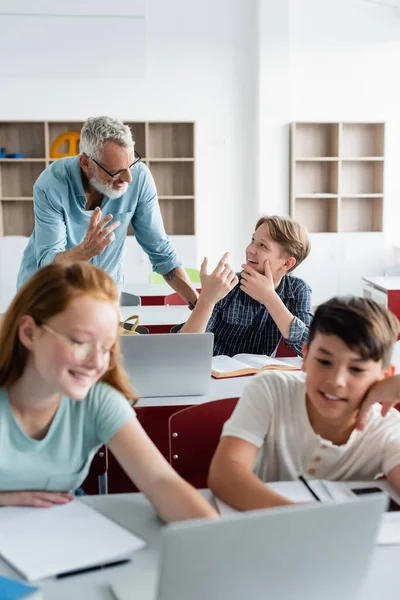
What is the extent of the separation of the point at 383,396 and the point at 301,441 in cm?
21

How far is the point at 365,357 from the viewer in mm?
1561

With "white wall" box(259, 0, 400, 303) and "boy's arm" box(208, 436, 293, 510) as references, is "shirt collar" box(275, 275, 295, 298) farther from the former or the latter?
"white wall" box(259, 0, 400, 303)

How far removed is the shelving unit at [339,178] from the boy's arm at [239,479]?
6.17 m

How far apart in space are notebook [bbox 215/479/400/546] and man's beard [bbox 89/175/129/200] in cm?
173

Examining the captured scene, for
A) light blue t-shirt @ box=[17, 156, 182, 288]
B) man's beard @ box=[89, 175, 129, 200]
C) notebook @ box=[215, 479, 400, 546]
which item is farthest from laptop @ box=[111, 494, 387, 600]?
man's beard @ box=[89, 175, 129, 200]

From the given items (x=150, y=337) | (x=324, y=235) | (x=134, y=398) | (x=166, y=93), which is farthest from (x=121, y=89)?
(x=134, y=398)

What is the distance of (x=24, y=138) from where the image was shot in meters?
7.36

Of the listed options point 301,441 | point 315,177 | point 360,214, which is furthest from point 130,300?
point 360,214

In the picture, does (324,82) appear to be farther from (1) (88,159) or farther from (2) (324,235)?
(1) (88,159)

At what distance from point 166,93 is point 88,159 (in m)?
4.72

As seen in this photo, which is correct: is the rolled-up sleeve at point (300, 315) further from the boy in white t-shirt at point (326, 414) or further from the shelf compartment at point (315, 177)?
→ the shelf compartment at point (315, 177)

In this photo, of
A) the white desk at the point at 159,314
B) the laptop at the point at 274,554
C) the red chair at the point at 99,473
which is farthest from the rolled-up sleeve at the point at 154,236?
the laptop at the point at 274,554

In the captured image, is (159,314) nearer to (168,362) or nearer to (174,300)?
(174,300)

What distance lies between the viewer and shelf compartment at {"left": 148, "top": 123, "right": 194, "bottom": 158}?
24.4 ft
